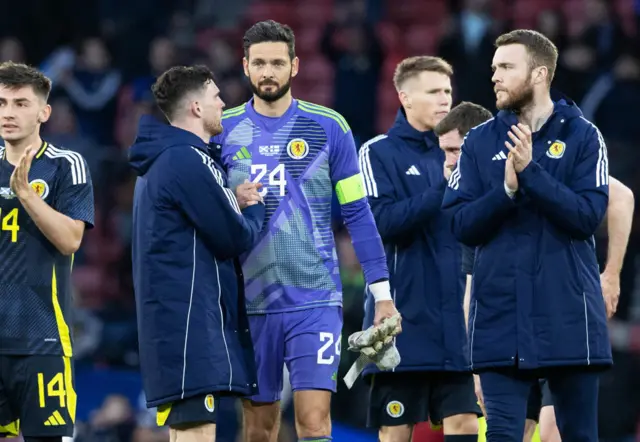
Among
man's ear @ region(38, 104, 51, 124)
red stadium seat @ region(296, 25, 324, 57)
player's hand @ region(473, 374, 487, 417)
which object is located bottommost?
player's hand @ region(473, 374, 487, 417)

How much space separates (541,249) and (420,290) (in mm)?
1479

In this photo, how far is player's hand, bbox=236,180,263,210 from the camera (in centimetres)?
654

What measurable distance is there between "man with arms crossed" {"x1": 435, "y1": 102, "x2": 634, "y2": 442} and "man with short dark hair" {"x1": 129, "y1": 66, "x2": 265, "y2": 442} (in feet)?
5.11

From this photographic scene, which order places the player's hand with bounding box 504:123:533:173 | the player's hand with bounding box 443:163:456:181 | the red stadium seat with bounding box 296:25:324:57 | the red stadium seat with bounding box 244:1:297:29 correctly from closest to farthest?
the player's hand with bounding box 504:123:533:173 < the player's hand with bounding box 443:163:456:181 < the red stadium seat with bounding box 296:25:324:57 < the red stadium seat with bounding box 244:1:297:29

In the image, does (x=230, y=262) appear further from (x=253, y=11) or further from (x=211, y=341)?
(x=253, y=11)

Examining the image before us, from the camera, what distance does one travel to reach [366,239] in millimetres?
6926

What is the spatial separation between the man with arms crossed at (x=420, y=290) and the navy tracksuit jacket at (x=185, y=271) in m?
1.44

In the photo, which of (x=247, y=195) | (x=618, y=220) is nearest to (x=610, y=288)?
(x=618, y=220)

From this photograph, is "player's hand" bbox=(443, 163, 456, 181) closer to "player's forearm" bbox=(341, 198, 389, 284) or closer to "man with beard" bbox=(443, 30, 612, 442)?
"player's forearm" bbox=(341, 198, 389, 284)

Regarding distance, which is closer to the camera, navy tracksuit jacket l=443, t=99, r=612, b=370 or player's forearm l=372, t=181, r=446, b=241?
navy tracksuit jacket l=443, t=99, r=612, b=370

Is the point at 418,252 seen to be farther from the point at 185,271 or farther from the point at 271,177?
the point at 185,271

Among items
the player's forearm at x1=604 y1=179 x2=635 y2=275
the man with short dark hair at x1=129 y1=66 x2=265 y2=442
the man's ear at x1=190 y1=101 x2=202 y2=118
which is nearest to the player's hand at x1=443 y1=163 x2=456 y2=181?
the player's forearm at x1=604 y1=179 x2=635 y2=275

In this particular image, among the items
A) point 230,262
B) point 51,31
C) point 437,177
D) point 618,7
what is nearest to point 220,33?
point 51,31

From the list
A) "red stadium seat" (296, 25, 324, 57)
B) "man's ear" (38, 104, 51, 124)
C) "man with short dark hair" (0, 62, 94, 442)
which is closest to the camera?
"man with short dark hair" (0, 62, 94, 442)
